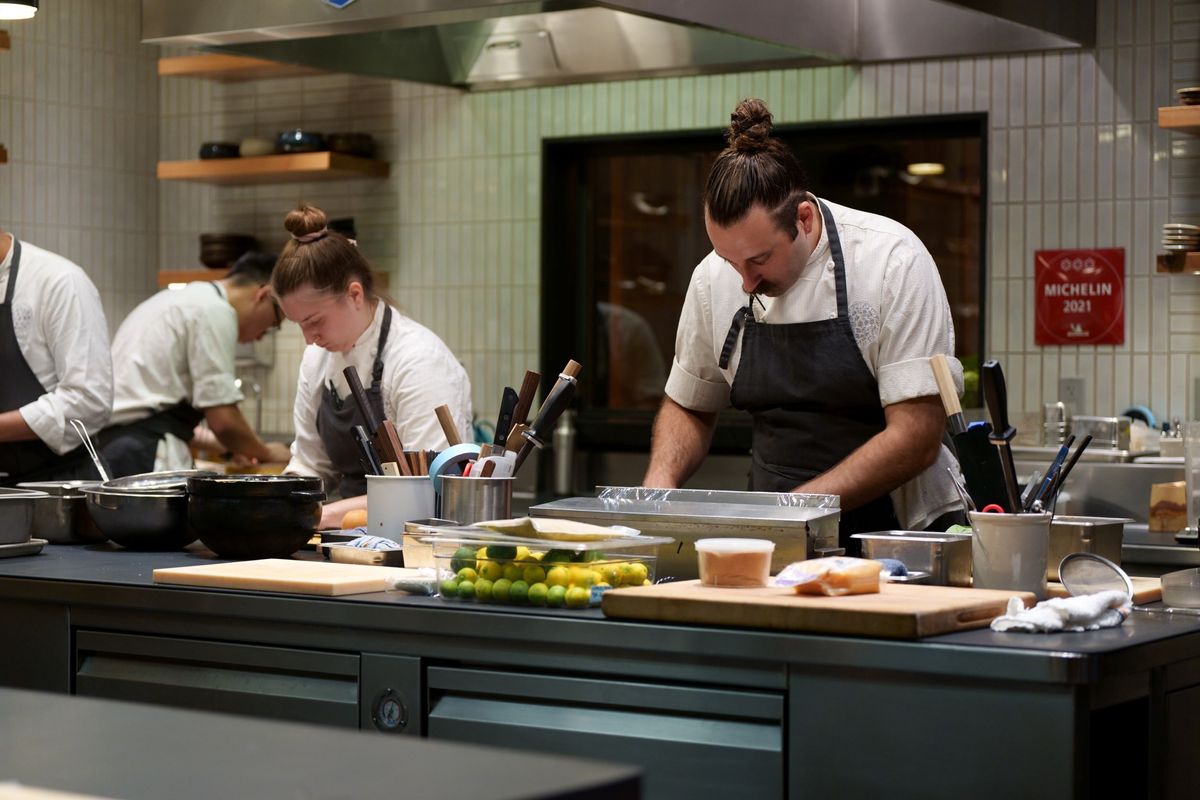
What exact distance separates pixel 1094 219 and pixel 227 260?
321 centimetres

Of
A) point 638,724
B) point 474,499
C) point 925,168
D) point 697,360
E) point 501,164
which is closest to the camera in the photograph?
point 638,724

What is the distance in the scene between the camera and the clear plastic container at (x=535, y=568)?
2014 millimetres

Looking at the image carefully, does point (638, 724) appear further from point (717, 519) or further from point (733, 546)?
point (717, 519)

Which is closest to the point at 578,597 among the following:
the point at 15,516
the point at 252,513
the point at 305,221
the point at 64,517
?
the point at 252,513

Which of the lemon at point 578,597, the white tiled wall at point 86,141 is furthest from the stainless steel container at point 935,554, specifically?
the white tiled wall at point 86,141

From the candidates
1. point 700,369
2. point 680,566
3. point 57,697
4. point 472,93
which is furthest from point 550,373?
point 57,697

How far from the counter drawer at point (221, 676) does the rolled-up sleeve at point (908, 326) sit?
1.12 meters

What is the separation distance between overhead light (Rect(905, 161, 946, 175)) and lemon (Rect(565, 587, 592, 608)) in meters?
3.49

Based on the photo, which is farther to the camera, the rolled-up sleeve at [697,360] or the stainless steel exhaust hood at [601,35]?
the stainless steel exhaust hood at [601,35]

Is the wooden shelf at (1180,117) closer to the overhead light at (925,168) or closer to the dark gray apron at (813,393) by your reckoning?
the overhead light at (925,168)

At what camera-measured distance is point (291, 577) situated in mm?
2178

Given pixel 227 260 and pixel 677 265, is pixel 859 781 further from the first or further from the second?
pixel 227 260

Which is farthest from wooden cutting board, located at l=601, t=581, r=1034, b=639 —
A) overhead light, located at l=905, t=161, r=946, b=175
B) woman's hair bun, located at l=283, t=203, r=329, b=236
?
overhead light, located at l=905, t=161, r=946, b=175

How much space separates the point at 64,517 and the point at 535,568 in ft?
3.92
